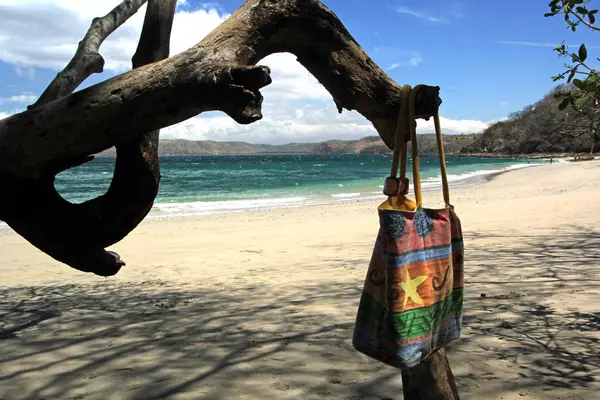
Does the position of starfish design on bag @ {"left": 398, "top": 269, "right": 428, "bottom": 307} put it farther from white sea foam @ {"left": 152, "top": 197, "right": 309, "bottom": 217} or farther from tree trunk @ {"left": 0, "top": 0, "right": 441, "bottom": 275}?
white sea foam @ {"left": 152, "top": 197, "right": 309, "bottom": 217}

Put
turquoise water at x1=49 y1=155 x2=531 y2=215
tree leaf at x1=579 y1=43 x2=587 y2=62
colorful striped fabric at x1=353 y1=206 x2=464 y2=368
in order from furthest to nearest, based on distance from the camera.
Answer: turquoise water at x1=49 y1=155 x2=531 y2=215 → tree leaf at x1=579 y1=43 x2=587 y2=62 → colorful striped fabric at x1=353 y1=206 x2=464 y2=368

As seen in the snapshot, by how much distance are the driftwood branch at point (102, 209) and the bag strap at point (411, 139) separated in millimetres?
1276

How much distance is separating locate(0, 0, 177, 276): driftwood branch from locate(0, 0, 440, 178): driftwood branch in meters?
0.41

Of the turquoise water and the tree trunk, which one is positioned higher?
the tree trunk

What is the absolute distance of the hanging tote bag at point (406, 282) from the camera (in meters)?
1.53

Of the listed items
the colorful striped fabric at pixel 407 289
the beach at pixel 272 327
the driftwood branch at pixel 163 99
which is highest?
the driftwood branch at pixel 163 99

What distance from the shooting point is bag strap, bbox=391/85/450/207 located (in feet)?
5.52

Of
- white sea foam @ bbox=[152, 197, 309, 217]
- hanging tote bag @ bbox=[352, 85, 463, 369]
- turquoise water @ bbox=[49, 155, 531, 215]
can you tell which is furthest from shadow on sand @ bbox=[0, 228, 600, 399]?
turquoise water @ bbox=[49, 155, 531, 215]

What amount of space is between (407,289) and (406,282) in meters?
0.02

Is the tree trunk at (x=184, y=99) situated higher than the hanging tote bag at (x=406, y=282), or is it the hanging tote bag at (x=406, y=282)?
the tree trunk at (x=184, y=99)

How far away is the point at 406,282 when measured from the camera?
1543 mm

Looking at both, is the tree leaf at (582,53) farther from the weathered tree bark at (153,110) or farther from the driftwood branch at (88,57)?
the driftwood branch at (88,57)

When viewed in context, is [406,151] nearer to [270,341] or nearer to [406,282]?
[406,282]

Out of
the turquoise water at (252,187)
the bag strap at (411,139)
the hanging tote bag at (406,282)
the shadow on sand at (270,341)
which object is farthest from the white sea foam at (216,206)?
the hanging tote bag at (406,282)
